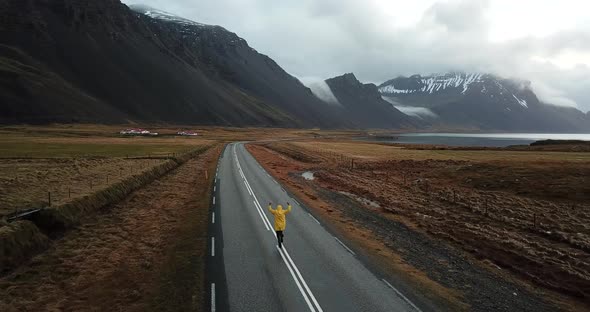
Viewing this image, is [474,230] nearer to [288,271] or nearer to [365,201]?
[365,201]

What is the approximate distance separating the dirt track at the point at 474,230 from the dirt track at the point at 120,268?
10.6 m

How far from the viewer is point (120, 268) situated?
17172 mm

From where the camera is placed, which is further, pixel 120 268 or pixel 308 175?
pixel 308 175

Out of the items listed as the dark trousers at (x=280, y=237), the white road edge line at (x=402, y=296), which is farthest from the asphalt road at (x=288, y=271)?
the dark trousers at (x=280, y=237)

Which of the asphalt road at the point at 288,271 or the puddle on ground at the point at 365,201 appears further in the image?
the puddle on ground at the point at 365,201

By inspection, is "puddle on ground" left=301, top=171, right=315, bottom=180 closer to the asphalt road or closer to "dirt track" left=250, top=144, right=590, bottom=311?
"dirt track" left=250, top=144, right=590, bottom=311

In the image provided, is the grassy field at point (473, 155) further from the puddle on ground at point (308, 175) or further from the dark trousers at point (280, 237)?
the dark trousers at point (280, 237)

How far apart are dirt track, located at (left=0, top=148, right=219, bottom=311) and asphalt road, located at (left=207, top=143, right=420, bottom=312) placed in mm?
1065

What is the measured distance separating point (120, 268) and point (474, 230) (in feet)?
72.4

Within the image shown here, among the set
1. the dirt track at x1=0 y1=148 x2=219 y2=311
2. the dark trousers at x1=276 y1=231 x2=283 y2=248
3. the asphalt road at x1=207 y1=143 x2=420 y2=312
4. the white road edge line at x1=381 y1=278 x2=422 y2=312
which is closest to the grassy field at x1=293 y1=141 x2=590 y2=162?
the asphalt road at x1=207 y1=143 x2=420 y2=312

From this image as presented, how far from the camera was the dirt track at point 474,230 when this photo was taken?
56.9 ft

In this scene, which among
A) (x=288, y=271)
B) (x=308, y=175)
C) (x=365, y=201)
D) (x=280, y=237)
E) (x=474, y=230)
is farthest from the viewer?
(x=308, y=175)

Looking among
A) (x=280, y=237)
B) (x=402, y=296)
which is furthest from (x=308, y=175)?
(x=402, y=296)

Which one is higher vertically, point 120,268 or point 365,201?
point 120,268
